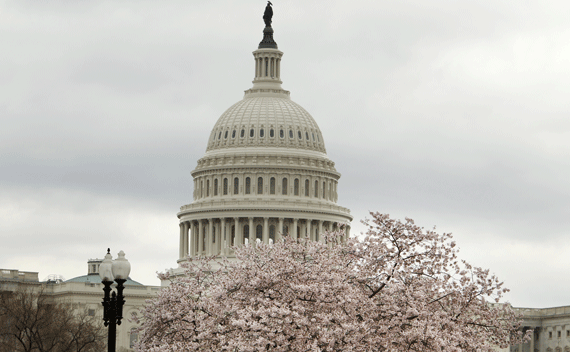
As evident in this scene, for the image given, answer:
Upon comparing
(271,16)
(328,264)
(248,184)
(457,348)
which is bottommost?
(457,348)

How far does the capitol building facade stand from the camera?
162 meters

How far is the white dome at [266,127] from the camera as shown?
16538 centimetres

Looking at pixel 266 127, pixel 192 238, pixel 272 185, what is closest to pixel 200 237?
pixel 192 238

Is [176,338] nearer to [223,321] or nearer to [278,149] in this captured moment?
[223,321]

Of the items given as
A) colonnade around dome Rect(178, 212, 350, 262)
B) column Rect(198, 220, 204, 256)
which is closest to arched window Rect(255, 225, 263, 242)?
colonnade around dome Rect(178, 212, 350, 262)

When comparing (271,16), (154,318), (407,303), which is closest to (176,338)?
(154,318)

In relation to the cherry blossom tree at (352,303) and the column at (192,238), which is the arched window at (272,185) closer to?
the column at (192,238)

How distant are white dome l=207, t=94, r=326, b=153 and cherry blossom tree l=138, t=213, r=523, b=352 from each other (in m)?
104

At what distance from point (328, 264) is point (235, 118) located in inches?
4473

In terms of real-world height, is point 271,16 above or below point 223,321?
above

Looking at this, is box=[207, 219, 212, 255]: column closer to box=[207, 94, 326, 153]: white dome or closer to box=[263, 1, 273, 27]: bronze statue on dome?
box=[207, 94, 326, 153]: white dome

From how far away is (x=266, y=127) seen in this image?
165625 millimetres

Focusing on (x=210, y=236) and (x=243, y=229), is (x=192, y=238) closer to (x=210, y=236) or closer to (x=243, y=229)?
(x=210, y=236)

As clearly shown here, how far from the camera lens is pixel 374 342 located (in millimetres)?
51312
